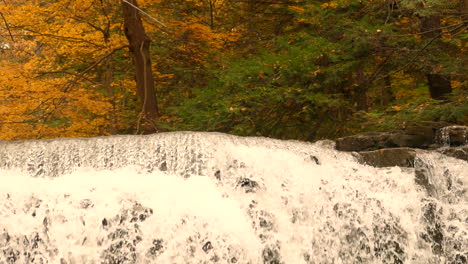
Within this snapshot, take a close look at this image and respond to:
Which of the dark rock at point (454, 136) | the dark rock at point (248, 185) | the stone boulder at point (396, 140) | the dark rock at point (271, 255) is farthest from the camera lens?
the stone boulder at point (396, 140)

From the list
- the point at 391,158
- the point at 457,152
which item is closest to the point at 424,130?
the point at 457,152

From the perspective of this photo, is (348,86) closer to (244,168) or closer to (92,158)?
(244,168)

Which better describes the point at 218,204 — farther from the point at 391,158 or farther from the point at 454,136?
the point at 454,136

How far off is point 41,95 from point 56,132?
1162 mm

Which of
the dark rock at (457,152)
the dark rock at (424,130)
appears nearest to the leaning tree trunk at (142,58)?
the dark rock at (424,130)

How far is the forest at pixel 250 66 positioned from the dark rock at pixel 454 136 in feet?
2.38

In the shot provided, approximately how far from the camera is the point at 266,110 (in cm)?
920

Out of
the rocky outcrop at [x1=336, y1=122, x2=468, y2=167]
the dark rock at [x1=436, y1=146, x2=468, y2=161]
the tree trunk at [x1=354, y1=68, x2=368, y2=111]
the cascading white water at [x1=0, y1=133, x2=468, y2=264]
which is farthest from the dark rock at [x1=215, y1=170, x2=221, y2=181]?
the tree trunk at [x1=354, y1=68, x2=368, y2=111]

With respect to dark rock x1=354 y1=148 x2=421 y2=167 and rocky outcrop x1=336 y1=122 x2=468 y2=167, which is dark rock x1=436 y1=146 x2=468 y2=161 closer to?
rocky outcrop x1=336 y1=122 x2=468 y2=167

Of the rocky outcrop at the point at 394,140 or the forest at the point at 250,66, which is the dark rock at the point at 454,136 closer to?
the rocky outcrop at the point at 394,140

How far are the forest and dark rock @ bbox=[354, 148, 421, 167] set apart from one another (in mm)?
1594

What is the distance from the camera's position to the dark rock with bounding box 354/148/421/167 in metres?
5.76

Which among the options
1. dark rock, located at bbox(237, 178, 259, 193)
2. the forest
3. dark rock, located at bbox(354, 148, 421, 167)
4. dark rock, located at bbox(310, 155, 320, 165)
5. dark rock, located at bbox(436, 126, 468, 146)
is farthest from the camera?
the forest

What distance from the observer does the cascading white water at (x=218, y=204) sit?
16.1ft
